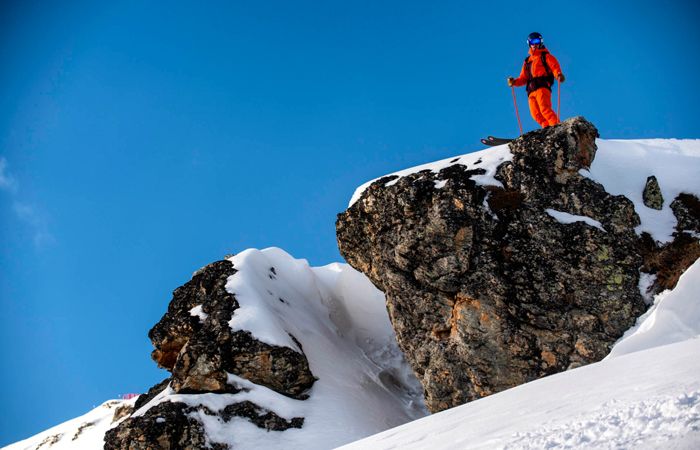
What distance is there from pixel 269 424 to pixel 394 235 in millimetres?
7369

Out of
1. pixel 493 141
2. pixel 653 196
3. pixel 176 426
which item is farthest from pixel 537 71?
pixel 176 426

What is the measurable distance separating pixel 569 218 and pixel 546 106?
434 cm

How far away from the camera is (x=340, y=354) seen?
77.9ft

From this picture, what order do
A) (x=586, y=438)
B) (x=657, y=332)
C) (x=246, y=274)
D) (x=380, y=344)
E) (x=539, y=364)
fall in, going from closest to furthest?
(x=586, y=438) → (x=657, y=332) → (x=539, y=364) → (x=246, y=274) → (x=380, y=344)

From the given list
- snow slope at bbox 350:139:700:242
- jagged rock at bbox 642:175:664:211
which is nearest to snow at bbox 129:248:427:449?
snow slope at bbox 350:139:700:242

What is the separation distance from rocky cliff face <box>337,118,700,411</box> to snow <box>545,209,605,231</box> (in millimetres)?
35

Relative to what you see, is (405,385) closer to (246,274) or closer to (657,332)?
(246,274)

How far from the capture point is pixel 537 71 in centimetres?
1861

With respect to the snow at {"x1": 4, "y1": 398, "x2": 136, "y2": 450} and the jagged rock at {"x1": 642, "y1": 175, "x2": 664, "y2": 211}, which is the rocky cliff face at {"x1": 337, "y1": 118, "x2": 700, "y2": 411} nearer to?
the jagged rock at {"x1": 642, "y1": 175, "x2": 664, "y2": 211}

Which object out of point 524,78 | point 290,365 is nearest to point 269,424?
point 290,365

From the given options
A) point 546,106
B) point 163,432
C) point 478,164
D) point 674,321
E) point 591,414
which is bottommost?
point 591,414

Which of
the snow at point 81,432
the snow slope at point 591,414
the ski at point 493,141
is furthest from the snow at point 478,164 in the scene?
the snow at point 81,432

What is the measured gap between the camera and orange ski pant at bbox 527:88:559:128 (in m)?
18.9

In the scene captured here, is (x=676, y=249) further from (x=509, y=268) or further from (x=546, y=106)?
(x=546, y=106)
